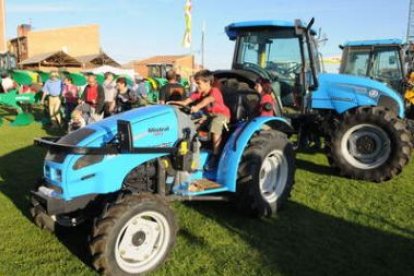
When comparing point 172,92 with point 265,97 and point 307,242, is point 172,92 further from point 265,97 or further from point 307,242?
point 307,242

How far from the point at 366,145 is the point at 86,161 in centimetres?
470

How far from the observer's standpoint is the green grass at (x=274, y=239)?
3.95 meters

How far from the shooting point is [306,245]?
14.6 feet

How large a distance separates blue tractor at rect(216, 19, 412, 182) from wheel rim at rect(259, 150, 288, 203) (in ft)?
4.09

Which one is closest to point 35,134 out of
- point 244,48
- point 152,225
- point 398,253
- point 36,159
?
point 36,159

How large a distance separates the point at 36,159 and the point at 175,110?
4.62 meters

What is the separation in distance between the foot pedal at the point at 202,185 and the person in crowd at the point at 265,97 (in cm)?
135

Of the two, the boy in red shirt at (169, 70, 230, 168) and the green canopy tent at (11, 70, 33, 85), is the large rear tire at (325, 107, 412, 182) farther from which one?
the green canopy tent at (11, 70, 33, 85)

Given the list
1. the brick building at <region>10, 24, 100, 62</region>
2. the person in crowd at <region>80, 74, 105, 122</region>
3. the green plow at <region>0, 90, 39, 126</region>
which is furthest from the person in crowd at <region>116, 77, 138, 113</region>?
the brick building at <region>10, 24, 100, 62</region>

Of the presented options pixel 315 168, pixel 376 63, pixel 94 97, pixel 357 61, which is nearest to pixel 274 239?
pixel 315 168

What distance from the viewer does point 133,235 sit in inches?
149

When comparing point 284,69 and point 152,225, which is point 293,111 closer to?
point 284,69

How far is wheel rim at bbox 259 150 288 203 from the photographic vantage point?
17.5ft

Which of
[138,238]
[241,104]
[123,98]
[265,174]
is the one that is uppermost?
[241,104]
